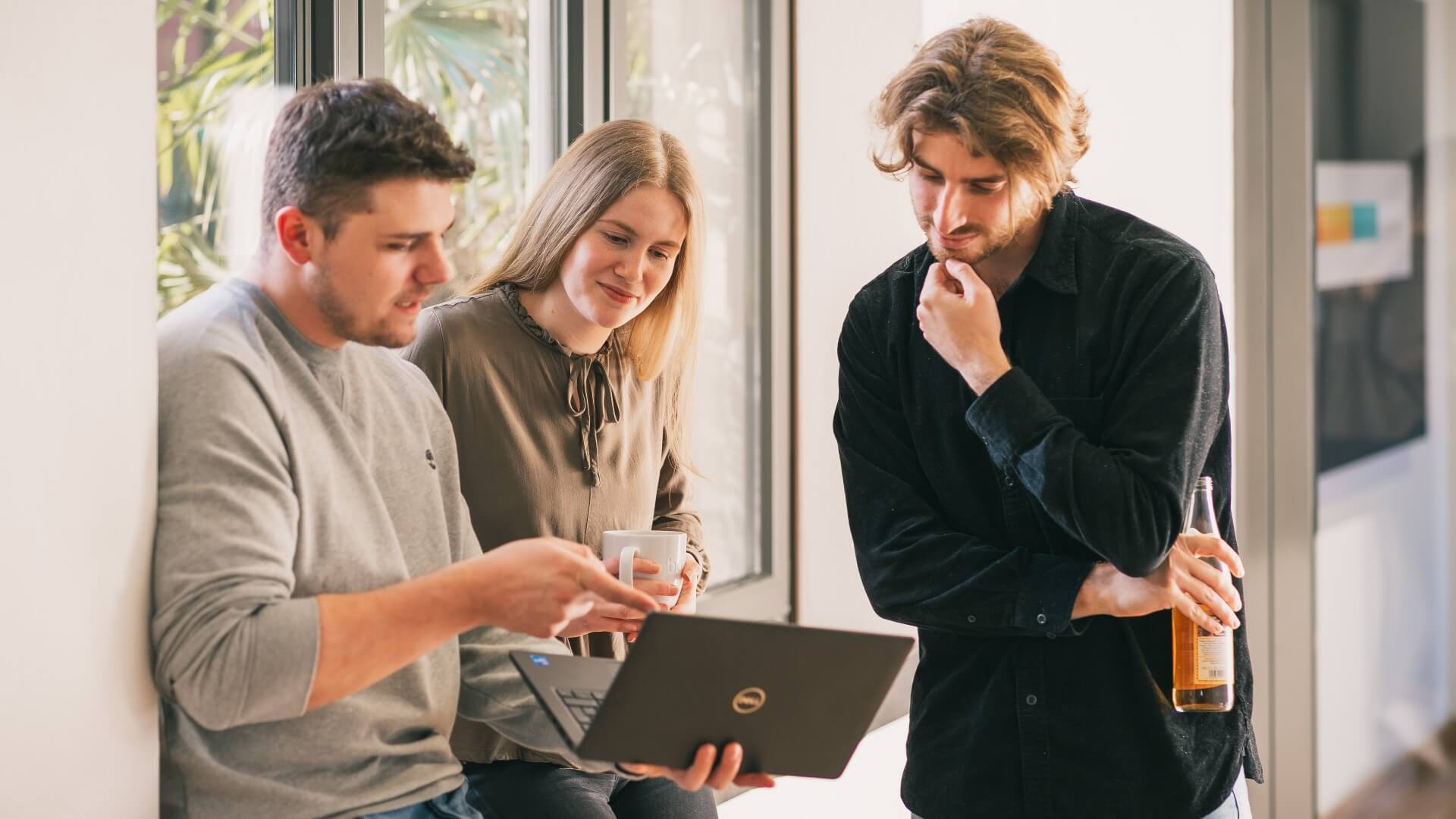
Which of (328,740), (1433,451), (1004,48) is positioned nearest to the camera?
(328,740)

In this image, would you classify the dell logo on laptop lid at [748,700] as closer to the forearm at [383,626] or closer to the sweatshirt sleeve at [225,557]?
the forearm at [383,626]

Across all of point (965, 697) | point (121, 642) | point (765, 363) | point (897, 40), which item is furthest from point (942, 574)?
point (897, 40)

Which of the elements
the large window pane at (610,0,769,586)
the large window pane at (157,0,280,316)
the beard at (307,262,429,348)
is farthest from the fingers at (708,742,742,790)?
the large window pane at (610,0,769,586)

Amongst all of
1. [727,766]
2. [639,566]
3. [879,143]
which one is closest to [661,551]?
[639,566]

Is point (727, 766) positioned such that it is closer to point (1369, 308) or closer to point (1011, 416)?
point (1011, 416)

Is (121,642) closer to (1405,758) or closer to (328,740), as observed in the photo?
(328,740)

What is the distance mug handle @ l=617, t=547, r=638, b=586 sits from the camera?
143 cm

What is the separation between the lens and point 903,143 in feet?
4.87

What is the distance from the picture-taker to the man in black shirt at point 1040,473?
1.38 metres

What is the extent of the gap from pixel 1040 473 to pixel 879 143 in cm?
215

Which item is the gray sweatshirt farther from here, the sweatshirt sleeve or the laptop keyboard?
the laptop keyboard

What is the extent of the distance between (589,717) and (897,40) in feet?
8.59

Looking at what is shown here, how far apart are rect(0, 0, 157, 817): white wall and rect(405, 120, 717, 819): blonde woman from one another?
2.07 ft

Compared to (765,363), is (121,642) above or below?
below
